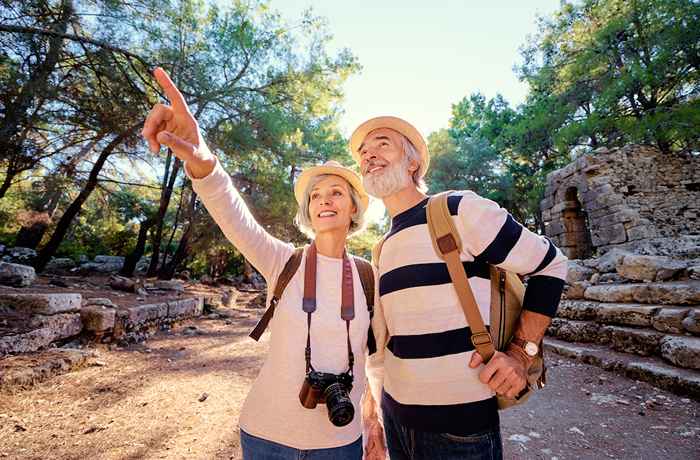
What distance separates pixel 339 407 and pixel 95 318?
5.97m

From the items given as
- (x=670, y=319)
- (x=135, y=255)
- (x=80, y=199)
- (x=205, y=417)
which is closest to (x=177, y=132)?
(x=205, y=417)

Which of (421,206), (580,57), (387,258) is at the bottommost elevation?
(387,258)

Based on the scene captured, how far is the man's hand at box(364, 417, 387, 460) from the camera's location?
61.0 inches

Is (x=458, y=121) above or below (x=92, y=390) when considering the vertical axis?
above

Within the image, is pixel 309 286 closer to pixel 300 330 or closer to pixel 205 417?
pixel 300 330

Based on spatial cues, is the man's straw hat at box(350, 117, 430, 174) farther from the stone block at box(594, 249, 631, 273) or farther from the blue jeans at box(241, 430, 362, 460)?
the stone block at box(594, 249, 631, 273)

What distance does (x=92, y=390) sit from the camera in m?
3.69

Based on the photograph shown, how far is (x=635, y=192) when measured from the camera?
9.73m

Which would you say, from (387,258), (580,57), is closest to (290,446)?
(387,258)

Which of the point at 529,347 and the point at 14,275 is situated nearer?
the point at 529,347

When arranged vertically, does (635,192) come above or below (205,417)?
above

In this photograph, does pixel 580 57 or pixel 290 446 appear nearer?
pixel 290 446

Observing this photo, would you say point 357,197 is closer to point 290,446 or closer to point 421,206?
point 421,206

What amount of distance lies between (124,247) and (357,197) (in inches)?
882
